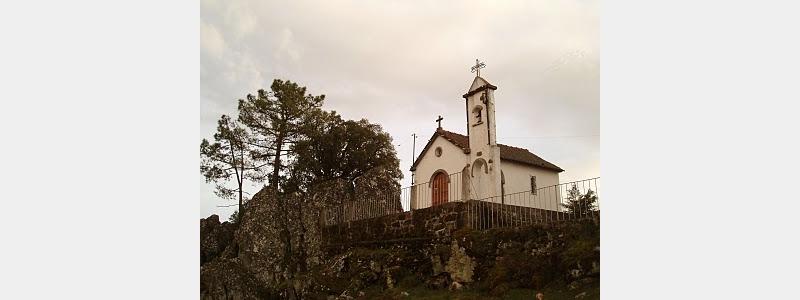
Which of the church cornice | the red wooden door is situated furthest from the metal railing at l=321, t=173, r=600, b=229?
the church cornice

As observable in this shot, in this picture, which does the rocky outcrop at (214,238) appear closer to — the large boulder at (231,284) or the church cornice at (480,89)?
the large boulder at (231,284)

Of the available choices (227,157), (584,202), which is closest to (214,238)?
(227,157)

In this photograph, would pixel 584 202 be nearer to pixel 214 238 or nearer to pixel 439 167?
pixel 439 167

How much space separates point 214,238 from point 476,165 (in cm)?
739

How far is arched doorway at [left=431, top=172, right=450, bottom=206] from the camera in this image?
14938 mm

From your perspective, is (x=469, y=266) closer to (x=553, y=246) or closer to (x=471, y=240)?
(x=471, y=240)

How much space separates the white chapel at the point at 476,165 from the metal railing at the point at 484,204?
0.05m

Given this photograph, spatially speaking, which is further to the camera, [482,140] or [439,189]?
[439,189]

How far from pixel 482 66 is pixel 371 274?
468 centimetres

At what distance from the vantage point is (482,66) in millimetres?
11625

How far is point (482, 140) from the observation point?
40.1 ft

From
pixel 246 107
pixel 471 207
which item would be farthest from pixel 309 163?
pixel 471 207

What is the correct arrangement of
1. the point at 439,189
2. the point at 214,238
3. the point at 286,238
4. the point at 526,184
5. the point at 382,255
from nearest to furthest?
the point at 382,255, the point at 286,238, the point at 214,238, the point at 439,189, the point at 526,184

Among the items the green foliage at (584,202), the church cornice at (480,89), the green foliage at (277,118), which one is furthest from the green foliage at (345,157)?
the green foliage at (584,202)
